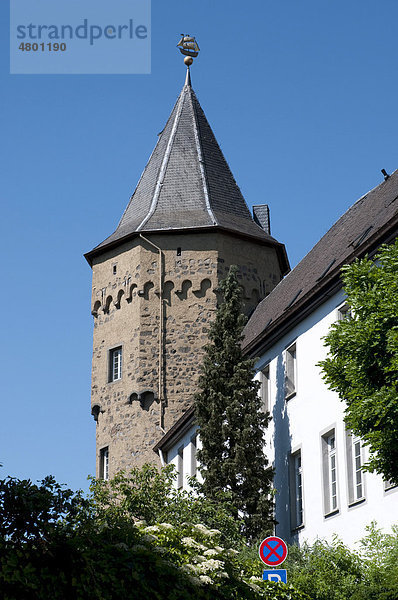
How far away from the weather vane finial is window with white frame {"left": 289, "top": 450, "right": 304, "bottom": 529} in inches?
951

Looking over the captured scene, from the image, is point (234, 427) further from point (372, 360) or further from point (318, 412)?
point (372, 360)

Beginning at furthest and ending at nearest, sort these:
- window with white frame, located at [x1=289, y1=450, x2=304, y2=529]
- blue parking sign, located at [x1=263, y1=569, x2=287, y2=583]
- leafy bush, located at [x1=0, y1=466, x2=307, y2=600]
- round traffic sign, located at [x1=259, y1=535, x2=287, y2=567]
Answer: window with white frame, located at [x1=289, y1=450, x2=304, y2=529]
round traffic sign, located at [x1=259, y1=535, x2=287, y2=567]
blue parking sign, located at [x1=263, y1=569, x2=287, y2=583]
leafy bush, located at [x1=0, y1=466, x2=307, y2=600]

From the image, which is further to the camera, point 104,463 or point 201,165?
point 201,165

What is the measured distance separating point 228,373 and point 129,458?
9.89m

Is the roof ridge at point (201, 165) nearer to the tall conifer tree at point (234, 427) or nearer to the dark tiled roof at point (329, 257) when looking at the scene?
the dark tiled roof at point (329, 257)

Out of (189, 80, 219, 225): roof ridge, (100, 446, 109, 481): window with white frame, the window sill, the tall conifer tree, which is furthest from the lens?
(189, 80, 219, 225): roof ridge

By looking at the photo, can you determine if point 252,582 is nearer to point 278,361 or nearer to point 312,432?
point 312,432

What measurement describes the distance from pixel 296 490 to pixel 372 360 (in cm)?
985

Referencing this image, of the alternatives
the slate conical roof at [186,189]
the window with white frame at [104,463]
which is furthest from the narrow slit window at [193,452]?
the slate conical roof at [186,189]

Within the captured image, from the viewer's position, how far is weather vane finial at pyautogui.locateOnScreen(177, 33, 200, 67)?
151ft

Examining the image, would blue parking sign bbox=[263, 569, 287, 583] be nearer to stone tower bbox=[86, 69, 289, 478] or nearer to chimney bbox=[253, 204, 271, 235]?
stone tower bbox=[86, 69, 289, 478]

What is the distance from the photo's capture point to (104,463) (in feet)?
122

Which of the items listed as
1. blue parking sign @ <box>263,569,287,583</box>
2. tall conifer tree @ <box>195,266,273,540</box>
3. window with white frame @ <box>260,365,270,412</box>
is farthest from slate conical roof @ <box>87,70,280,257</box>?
blue parking sign @ <box>263,569,287,583</box>

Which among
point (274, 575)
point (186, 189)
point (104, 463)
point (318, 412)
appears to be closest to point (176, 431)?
point (104, 463)
